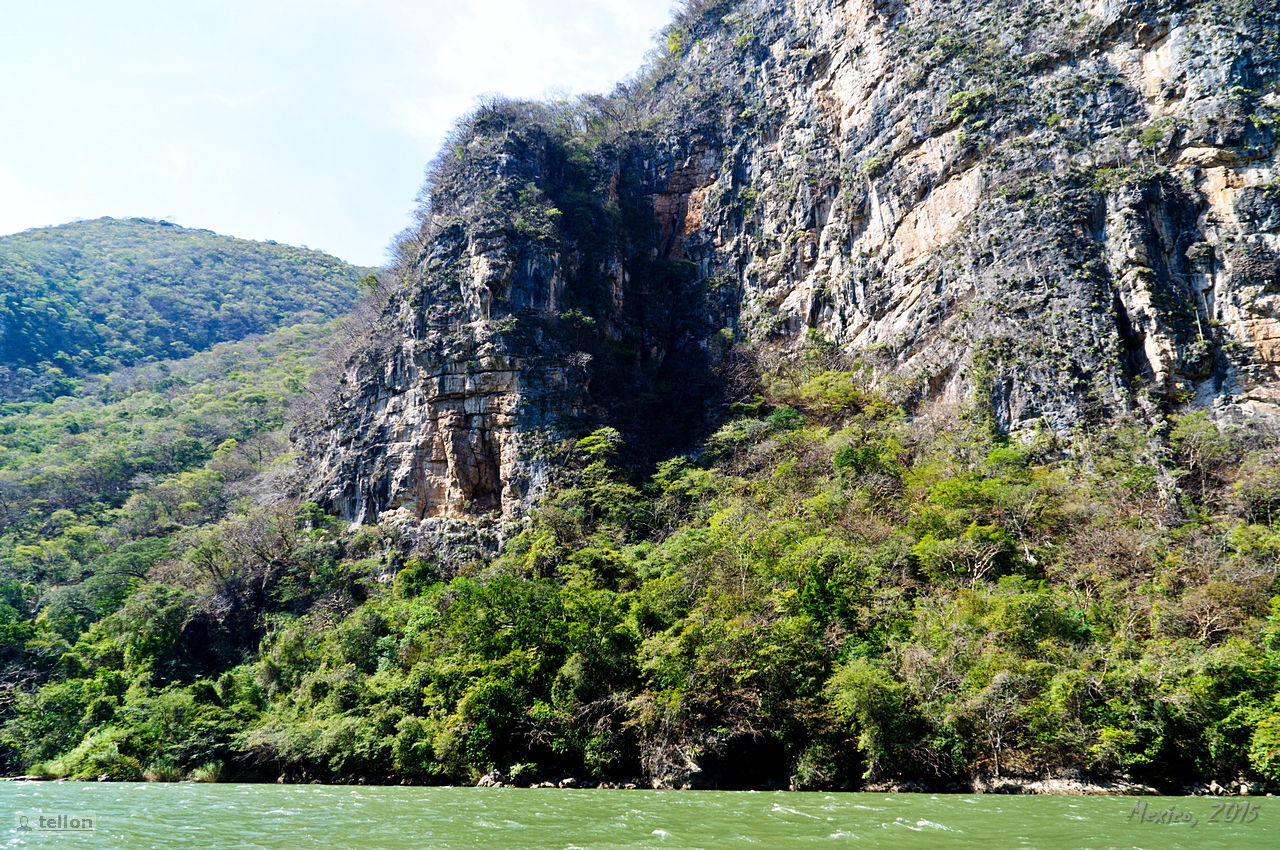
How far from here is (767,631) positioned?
763 inches

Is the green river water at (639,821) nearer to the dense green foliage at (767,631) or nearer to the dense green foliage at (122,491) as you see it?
the dense green foliage at (767,631)

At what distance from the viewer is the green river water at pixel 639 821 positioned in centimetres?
1034

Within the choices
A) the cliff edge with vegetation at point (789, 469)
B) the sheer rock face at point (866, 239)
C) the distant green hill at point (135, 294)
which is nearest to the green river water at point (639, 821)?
the cliff edge with vegetation at point (789, 469)

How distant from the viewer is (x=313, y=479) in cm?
3794

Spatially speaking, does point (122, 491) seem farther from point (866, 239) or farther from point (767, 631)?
point (866, 239)

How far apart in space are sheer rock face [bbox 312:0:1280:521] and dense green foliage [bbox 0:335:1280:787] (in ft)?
9.52

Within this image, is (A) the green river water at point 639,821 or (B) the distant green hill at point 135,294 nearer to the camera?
(A) the green river water at point 639,821

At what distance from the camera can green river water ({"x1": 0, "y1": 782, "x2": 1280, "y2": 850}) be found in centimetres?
1034

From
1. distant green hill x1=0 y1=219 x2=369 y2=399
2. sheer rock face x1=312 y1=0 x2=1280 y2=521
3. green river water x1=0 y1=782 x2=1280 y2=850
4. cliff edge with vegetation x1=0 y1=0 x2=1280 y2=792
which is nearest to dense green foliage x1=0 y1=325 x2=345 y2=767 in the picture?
cliff edge with vegetation x1=0 y1=0 x2=1280 y2=792

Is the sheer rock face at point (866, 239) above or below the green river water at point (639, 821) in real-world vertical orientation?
above

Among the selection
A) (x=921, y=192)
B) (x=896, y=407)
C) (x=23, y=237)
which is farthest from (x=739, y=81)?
(x=23, y=237)

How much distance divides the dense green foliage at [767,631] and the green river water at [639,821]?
1.95 m

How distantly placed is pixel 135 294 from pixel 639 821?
83378mm

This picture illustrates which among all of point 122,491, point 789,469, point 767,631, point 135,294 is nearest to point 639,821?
point 767,631
